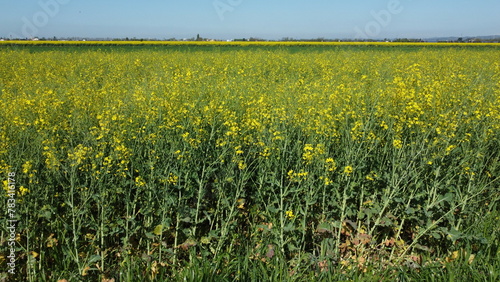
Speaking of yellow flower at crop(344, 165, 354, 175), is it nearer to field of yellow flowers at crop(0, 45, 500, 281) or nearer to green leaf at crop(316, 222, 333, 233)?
field of yellow flowers at crop(0, 45, 500, 281)

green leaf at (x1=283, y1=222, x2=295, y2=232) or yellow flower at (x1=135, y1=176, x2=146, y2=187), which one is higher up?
yellow flower at (x1=135, y1=176, x2=146, y2=187)

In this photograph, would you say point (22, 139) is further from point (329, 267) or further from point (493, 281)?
point (493, 281)

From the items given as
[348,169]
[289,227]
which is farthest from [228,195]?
[348,169]

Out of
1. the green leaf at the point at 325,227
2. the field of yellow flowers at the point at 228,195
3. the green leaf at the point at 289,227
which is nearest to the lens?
the field of yellow flowers at the point at 228,195

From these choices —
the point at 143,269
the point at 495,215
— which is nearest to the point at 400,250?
the point at 495,215

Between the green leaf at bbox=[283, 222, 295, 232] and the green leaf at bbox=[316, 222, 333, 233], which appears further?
the green leaf at bbox=[316, 222, 333, 233]

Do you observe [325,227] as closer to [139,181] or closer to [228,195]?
[228,195]

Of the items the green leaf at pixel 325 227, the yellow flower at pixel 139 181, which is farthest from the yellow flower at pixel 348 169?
the yellow flower at pixel 139 181

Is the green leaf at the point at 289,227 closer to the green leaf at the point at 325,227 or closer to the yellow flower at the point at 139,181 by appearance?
the green leaf at the point at 325,227

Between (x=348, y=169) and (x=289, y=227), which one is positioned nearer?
(x=289, y=227)

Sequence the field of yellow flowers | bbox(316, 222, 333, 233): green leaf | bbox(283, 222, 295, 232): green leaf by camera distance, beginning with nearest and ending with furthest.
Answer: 1. the field of yellow flowers
2. bbox(283, 222, 295, 232): green leaf
3. bbox(316, 222, 333, 233): green leaf

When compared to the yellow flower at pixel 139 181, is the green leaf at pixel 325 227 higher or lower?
lower

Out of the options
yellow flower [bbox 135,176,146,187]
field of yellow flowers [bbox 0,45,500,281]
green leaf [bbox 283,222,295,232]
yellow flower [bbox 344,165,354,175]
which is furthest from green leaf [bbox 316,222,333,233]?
yellow flower [bbox 135,176,146,187]

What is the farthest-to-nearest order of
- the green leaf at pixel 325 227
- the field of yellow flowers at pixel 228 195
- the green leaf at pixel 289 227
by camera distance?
the green leaf at pixel 325 227 < the green leaf at pixel 289 227 < the field of yellow flowers at pixel 228 195
